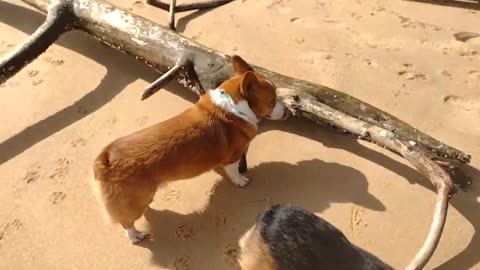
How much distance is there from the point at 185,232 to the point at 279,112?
0.97m

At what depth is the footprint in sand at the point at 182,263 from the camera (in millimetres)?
3375

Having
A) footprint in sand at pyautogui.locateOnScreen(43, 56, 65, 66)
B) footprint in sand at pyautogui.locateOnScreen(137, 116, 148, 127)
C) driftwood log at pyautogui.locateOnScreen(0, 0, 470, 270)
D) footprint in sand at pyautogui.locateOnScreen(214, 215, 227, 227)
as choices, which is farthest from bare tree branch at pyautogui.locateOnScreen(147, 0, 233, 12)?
footprint in sand at pyautogui.locateOnScreen(214, 215, 227, 227)

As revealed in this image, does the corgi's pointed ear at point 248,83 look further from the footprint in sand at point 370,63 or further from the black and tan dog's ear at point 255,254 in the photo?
the footprint in sand at point 370,63

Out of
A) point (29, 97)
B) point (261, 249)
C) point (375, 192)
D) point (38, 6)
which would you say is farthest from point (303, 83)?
point (38, 6)

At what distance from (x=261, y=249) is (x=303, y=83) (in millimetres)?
1617

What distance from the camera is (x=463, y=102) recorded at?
14.0 feet

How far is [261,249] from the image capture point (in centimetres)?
285

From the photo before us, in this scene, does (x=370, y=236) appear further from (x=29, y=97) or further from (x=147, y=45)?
(x=29, y=97)

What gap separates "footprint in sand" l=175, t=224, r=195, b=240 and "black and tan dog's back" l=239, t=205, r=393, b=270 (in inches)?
26.6

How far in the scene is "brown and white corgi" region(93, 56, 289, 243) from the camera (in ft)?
10.8

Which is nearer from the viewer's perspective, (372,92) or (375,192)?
(375,192)

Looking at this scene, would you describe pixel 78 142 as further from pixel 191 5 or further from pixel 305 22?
pixel 305 22

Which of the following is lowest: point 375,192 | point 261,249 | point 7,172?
point 7,172

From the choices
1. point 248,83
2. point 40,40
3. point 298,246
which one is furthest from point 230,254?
point 40,40
